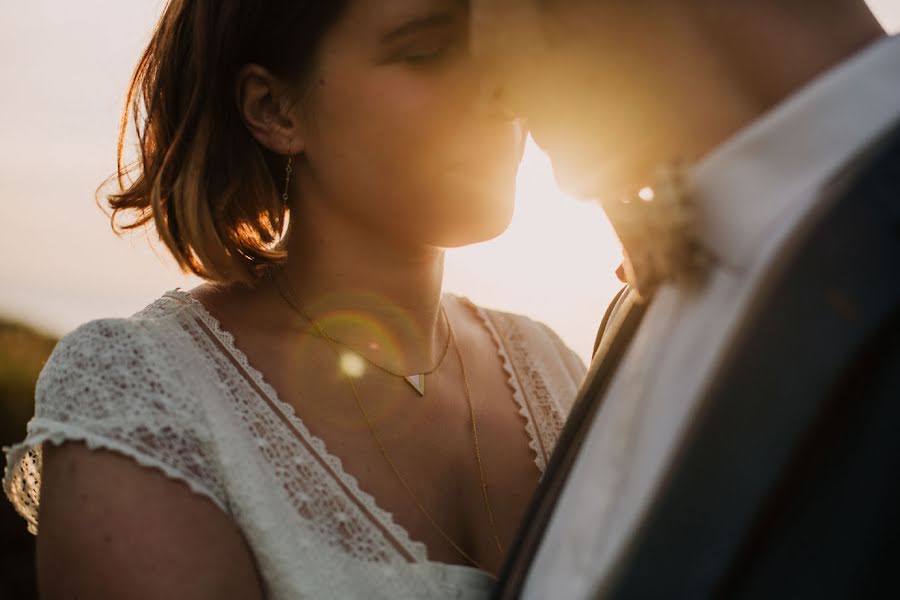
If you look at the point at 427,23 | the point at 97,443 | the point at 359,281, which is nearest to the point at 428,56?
the point at 427,23

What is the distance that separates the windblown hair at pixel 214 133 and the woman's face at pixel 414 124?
0.11 meters

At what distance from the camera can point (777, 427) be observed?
2.11 ft

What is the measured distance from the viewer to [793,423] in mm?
640

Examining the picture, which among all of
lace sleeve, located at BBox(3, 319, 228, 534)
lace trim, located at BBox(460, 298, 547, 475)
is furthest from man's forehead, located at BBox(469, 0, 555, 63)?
lace trim, located at BBox(460, 298, 547, 475)

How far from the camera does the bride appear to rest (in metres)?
1.40

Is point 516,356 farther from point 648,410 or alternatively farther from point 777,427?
→ point 777,427

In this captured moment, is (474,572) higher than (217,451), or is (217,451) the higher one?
(217,451)

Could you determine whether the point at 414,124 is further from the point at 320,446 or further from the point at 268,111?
the point at 320,446

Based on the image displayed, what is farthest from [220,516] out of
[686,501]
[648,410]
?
[686,501]

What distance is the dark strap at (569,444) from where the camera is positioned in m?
1.12

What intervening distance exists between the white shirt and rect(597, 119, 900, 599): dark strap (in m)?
0.03

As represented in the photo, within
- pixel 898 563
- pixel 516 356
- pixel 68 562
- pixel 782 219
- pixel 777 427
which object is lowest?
pixel 68 562

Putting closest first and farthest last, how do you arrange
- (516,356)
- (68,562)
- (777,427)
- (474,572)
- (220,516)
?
(777,427), (68,562), (220,516), (474,572), (516,356)

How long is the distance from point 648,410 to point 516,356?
1.48m
